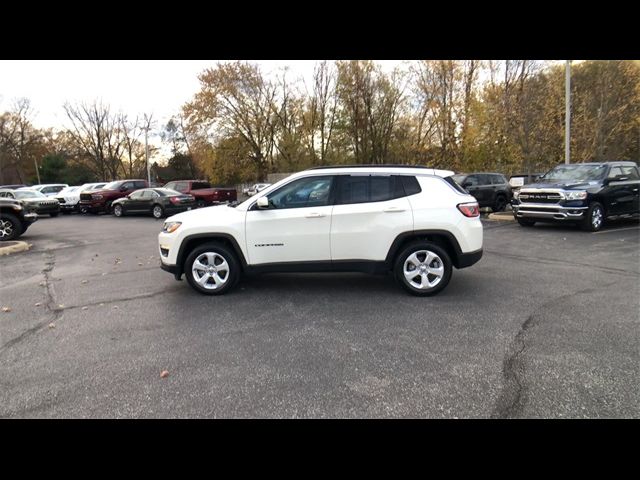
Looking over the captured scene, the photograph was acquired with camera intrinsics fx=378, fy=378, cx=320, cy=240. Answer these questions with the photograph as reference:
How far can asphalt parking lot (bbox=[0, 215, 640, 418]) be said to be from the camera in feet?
9.37

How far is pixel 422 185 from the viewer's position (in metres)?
5.34

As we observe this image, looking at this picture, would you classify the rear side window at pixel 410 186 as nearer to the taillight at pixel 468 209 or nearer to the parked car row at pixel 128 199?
the taillight at pixel 468 209

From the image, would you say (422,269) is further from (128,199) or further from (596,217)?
(128,199)

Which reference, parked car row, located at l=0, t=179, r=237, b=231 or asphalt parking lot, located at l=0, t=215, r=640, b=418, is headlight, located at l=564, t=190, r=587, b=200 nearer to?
asphalt parking lot, located at l=0, t=215, r=640, b=418

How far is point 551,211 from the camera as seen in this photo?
10742 mm

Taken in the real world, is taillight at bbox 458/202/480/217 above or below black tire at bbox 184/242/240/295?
above

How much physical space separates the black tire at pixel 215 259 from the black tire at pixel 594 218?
32.4 ft

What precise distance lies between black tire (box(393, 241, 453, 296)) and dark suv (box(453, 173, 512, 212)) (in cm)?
1207

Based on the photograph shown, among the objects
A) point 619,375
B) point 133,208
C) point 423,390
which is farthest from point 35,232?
point 619,375

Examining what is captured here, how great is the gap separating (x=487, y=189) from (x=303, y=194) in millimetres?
13360

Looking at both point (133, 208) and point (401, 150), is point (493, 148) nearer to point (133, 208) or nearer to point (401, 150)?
point (401, 150)

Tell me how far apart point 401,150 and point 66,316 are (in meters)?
29.6

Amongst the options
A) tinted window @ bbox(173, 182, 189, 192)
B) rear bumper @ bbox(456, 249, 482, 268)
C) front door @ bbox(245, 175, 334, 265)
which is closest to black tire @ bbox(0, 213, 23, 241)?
tinted window @ bbox(173, 182, 189, 192)

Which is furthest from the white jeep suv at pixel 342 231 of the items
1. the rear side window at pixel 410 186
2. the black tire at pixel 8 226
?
the black tire at pixel 8 226
